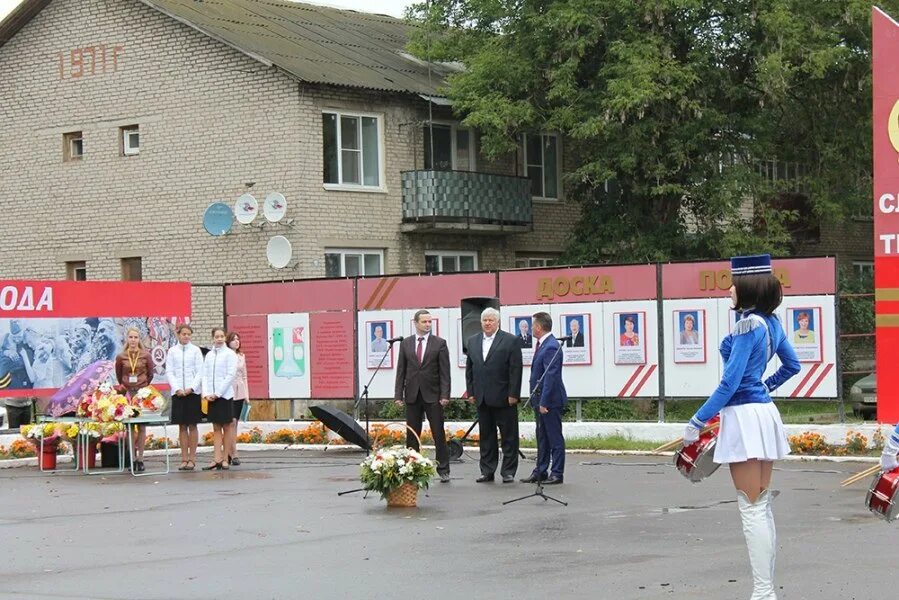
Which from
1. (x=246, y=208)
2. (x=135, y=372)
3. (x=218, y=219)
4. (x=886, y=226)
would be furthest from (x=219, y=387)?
(x=218, y=219)

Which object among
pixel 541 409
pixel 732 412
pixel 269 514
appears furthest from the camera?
pixel 541 409

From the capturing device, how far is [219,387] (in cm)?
2039

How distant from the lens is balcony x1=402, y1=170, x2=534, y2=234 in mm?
34531

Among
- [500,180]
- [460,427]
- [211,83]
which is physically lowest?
[460,427]

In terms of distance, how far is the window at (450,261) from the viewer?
117 ft

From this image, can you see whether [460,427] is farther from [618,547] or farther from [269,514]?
[618,547]

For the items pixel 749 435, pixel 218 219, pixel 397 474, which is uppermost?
pixel 218 219

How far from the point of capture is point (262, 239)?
3331 centimetres

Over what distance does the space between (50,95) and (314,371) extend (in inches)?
571

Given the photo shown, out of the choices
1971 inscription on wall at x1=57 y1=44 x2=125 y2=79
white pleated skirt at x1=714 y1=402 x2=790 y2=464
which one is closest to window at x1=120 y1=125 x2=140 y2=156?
1971 inscription on wall at x1=57 y1=44 x2=125 y2=79

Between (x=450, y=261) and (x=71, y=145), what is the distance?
31.4 ft

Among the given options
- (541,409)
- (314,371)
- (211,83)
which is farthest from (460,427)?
(211,83)

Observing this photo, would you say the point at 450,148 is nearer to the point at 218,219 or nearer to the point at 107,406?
the point at 218,219

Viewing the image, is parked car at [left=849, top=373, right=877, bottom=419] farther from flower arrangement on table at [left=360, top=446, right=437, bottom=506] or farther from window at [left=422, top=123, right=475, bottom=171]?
flower arrangement on table at [left=360, top=446, right=437, bottom=506]
